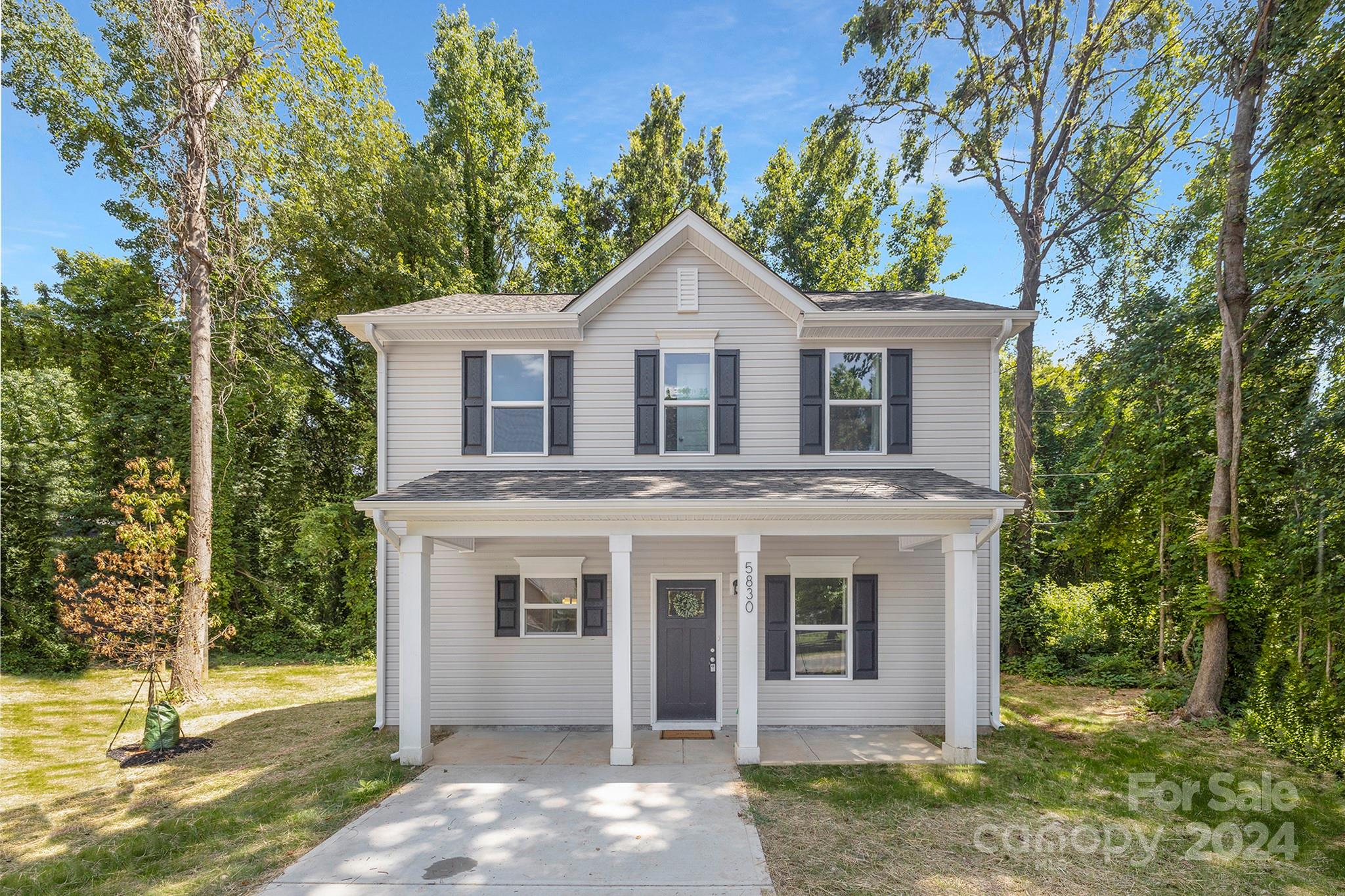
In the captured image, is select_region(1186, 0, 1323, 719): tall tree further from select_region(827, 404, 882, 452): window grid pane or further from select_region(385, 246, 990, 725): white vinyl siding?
select_region(827, 404, 882, 452): window grid pane

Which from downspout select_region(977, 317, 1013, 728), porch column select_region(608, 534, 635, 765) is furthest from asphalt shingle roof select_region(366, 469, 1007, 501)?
porch column select_region(608, 534, 635, 765)

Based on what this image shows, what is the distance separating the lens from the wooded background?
7.96m

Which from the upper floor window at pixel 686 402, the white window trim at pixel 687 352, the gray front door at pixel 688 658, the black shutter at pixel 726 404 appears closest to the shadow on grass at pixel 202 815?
the gray front door at pixel 688 658

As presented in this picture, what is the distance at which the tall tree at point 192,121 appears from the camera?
10664 mm

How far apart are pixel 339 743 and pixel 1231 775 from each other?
435 inches

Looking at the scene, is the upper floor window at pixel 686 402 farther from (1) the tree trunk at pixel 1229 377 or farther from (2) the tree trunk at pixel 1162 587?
(2) the tree trunk at pixel 1162 587

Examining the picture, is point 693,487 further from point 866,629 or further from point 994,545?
point 994,545

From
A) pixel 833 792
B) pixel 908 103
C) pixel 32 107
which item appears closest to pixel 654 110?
pixel 908 103

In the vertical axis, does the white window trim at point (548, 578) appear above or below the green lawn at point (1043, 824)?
above

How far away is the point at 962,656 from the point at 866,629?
5.11 feet

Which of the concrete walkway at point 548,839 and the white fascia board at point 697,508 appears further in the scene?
the white fascia board at point 697,508

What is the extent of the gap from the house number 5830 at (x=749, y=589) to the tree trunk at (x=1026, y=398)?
8.35m

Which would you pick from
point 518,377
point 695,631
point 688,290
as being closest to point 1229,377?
point 688,290

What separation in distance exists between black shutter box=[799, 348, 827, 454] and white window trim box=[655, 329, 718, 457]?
1.38 metres
